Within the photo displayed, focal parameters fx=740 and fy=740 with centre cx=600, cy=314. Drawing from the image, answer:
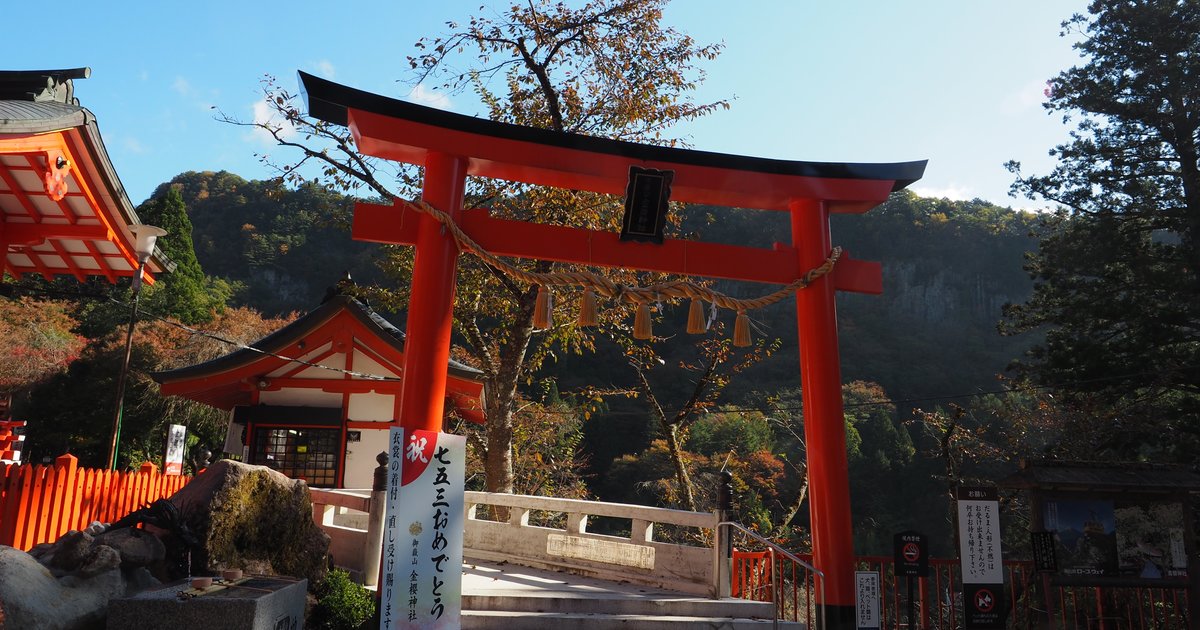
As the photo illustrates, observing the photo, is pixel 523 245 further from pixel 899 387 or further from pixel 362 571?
pixel 899 387

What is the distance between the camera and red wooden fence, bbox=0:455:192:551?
250 inches

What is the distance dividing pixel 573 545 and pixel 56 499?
5.25 m

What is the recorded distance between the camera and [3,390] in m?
22.2

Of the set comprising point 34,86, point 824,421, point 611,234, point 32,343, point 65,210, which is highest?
point 34,86

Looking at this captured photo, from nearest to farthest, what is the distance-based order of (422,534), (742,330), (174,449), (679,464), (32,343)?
(422,534)
(742,330)
(679,464)
(174,449)
(32,343)

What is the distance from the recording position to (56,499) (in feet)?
22.6

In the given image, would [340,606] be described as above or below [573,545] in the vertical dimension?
below

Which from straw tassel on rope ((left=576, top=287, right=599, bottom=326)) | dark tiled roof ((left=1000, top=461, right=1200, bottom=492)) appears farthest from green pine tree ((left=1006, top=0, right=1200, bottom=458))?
straw tassel on rope ((left=576, top=287, right=599, bottom=326))

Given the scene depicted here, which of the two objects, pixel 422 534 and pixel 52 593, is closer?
pixel 52 593

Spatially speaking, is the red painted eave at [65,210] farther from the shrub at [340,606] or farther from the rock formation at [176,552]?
the shrub at [340,606]

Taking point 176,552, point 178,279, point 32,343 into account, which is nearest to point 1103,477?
point 176,552

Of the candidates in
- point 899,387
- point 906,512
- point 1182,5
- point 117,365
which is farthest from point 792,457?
point 117,365

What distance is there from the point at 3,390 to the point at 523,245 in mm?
23237

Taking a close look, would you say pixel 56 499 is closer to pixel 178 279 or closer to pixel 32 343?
pixel 32 343
